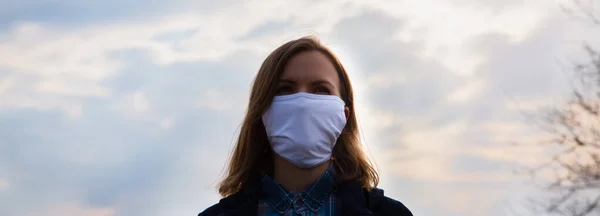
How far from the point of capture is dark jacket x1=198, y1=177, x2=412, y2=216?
5.14m

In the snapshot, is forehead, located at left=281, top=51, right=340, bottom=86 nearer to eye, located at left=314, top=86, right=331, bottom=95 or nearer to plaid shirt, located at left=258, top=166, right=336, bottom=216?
eye, located at left=314, top=86, right=331, bottom=95

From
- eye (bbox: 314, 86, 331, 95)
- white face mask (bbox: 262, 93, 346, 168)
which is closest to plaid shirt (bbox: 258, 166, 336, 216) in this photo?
white face mask (bbox: 262, 93, 346, 168)

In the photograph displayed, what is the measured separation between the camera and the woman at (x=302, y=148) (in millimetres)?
5180

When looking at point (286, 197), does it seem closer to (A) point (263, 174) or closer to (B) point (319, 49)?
(A) point (263, 174)

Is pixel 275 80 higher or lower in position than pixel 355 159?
higher

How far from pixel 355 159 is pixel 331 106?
31cm

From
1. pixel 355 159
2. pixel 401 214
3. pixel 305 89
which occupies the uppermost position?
pixel 305 89

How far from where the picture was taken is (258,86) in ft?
17.6

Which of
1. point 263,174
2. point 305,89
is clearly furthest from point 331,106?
point 263,174

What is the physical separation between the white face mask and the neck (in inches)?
1.3

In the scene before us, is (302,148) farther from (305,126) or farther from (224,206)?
(224,206)

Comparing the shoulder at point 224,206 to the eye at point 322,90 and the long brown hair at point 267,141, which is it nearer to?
the long brown hair at point 267,141

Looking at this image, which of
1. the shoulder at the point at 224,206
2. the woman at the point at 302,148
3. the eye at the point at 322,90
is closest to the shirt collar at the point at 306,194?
the woman at the point at 302,148

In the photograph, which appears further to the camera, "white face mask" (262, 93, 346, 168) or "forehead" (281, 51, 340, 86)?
"forehead" (281, 51, 340, 86)
